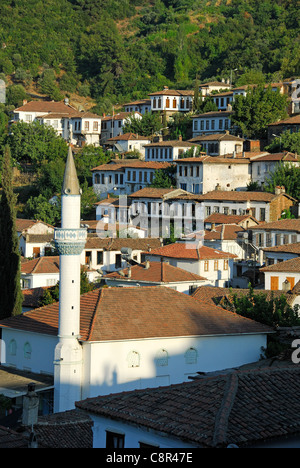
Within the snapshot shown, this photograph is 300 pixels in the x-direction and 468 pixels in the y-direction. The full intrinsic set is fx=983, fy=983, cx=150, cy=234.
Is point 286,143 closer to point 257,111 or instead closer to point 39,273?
point 257,111

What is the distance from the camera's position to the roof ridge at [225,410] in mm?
14945

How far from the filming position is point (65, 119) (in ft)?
299

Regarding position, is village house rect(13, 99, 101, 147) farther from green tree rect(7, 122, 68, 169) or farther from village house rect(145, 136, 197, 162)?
village house rect(145, 136, 197, 162)

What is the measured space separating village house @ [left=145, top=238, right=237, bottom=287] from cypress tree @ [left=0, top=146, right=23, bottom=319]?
453 inches

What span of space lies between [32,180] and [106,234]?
21.5 meters

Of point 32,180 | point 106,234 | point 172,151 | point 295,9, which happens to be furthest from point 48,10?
point 106,234

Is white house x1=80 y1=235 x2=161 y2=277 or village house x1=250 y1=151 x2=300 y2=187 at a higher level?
village house x1=250 y1=151 x2=300 y2=187

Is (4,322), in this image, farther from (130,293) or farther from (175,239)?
(175,239)

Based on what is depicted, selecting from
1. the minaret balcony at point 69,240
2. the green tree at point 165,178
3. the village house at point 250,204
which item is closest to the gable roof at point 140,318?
the minaret balcony at point 69,240

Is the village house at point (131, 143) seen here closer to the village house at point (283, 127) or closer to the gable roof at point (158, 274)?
the village house at point (283, 127)

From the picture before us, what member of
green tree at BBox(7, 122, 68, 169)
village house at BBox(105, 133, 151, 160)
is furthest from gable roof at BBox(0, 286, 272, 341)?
green tree at BBox(7, 122, 68, 169)

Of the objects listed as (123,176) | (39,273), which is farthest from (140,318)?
(123,176)

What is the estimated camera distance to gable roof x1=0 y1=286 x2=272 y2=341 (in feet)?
99.2

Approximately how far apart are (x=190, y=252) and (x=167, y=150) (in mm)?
22287
